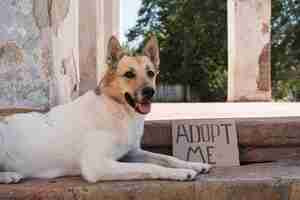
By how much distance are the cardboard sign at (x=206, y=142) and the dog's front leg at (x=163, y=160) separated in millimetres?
274

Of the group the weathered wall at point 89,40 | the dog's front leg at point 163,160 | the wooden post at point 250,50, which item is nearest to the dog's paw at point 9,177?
the dog's front leg at point 163,160

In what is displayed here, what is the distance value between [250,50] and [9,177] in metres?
A: 8.62

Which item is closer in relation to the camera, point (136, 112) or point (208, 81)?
point (136, 112)

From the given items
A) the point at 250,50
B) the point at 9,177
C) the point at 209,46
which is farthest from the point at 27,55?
the point at 209,46

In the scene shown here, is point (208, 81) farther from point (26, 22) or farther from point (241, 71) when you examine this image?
point (26, 22)

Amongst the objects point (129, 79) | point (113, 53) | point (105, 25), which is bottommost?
point (129, 79)

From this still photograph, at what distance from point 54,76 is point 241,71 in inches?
304

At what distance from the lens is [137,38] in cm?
2194

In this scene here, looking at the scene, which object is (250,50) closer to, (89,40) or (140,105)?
(89,40)

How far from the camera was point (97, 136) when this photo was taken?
2.69 meters

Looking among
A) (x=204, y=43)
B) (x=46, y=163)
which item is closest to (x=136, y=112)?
(x=46, y=163)

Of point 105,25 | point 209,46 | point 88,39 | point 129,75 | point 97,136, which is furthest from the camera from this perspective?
point 209,46

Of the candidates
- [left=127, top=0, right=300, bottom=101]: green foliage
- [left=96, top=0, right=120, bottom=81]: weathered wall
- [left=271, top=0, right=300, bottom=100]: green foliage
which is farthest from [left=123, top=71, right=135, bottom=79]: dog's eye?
[left=271, top=0, right=300, bottom=100]: green foliage

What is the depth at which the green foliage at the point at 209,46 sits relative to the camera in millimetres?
18633
